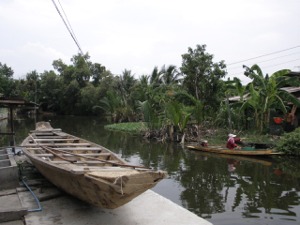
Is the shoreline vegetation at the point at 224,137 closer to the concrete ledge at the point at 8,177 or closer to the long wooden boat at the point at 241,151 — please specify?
the long wooden boat at the point at 241,151

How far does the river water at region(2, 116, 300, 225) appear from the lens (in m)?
6.81

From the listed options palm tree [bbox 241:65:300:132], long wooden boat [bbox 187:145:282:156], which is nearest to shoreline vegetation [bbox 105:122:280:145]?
palm tree [bbox 241:65:300:132]

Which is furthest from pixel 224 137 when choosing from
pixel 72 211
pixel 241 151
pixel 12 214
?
pixel 12 214

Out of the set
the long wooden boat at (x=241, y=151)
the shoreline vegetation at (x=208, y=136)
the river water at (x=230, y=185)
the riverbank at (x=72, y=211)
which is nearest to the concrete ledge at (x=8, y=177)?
the riverbank at (x=72, y=211)

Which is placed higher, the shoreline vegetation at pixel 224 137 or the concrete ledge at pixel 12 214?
the shoreline vegetation at pixel 224 137

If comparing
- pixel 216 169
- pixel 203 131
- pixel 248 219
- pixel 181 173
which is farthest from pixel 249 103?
pixel 248 219

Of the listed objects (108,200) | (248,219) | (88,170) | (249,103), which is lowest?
(248,219)

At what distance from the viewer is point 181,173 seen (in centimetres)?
1041

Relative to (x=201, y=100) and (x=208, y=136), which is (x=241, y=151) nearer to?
(x=208, y=136)

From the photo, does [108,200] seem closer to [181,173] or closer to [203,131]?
[181,173]

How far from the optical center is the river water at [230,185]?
6.81 metres

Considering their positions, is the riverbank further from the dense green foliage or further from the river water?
the dense green foliage

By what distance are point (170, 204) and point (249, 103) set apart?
11.6 metres

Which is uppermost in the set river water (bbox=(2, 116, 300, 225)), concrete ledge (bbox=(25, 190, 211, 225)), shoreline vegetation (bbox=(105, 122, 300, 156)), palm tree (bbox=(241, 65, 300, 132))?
palm tree (bbox=(241, 65, 300, 132))
